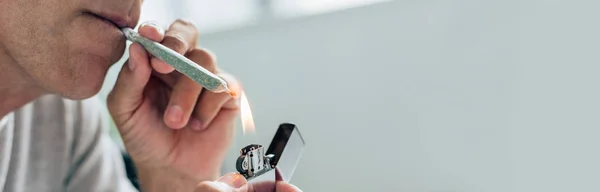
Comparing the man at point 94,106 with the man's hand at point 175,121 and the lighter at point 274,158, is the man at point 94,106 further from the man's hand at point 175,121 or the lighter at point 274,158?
the lighter at point 274,158

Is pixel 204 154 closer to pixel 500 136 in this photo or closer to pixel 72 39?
pixel 72 39

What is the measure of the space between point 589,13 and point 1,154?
2.17 ft

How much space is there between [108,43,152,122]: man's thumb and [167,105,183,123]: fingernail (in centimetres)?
5

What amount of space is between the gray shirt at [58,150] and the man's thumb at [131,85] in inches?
4.3

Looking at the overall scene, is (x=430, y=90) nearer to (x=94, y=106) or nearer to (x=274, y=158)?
(x=274, y=158)

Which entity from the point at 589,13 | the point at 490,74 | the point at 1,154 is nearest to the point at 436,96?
the point at 490,74

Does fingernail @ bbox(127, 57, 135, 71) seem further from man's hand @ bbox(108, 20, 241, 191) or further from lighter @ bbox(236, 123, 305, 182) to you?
lighter @ bbox(236, 123, 305, 182)

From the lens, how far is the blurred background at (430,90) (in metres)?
0.55

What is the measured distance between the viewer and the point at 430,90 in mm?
693

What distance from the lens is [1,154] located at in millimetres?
730

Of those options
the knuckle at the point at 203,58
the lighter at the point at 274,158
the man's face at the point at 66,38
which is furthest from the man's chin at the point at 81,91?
the lighter at the point at 274,158

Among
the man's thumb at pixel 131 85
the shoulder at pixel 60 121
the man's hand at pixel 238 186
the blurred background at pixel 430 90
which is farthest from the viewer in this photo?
the shoulder at pixel 60 121

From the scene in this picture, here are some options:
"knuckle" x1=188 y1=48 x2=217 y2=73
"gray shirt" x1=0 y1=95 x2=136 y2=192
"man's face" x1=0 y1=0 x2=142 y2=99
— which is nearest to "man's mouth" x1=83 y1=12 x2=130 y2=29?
"man's face" x1=0 y1=0 x2=142 y2=99

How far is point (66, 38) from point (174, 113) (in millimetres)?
162
